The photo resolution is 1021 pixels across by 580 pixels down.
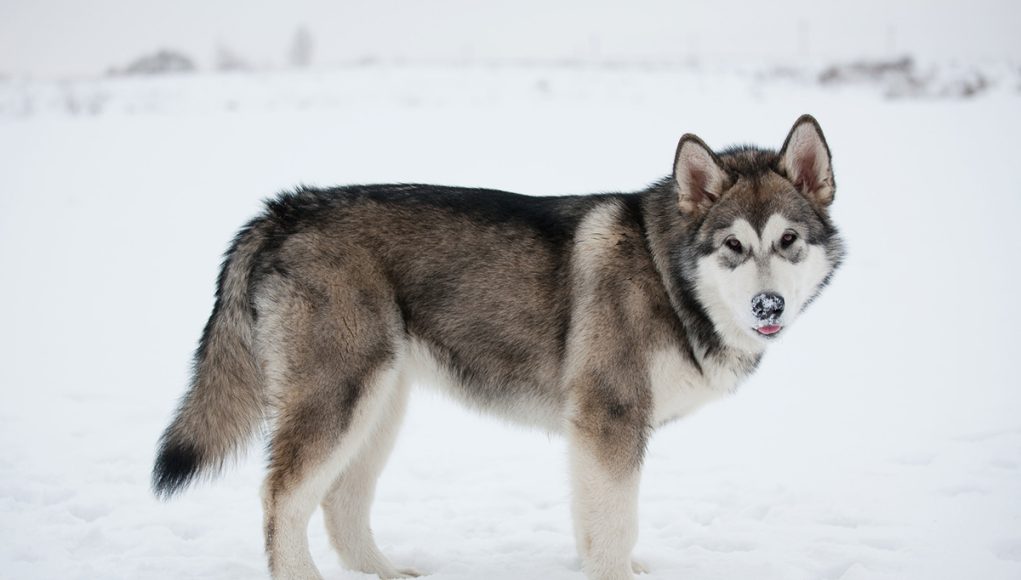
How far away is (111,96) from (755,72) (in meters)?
16.8

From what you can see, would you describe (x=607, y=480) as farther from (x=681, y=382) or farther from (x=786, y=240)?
(x=786, y=240)

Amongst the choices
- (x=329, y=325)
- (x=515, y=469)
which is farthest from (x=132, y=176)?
(x=329, y=325)

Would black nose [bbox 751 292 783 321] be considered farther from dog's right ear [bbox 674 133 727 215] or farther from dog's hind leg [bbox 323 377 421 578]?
dog's hind leg [bbox 323 377 421 578]

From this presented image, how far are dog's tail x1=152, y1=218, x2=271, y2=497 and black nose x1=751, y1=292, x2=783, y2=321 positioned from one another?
2298mm

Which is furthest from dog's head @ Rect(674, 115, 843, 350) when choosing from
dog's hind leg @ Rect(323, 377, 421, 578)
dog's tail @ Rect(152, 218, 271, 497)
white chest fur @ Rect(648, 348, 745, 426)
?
dog's tail @ Rect(152, 218, 271, 497)

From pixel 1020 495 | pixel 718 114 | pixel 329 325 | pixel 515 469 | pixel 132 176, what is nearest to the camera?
pixel 329 325

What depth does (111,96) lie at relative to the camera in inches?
881

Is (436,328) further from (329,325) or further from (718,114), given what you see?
(718,114)

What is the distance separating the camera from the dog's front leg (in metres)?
4.08

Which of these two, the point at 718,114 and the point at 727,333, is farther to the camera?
the point at 718,114

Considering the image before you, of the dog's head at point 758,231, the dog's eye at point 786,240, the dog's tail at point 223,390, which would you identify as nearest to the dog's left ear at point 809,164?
the dog's head at point 758,231

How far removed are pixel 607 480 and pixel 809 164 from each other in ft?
5.75

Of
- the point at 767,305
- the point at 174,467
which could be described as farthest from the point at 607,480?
the point at 174,467

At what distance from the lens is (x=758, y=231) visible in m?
4.00
